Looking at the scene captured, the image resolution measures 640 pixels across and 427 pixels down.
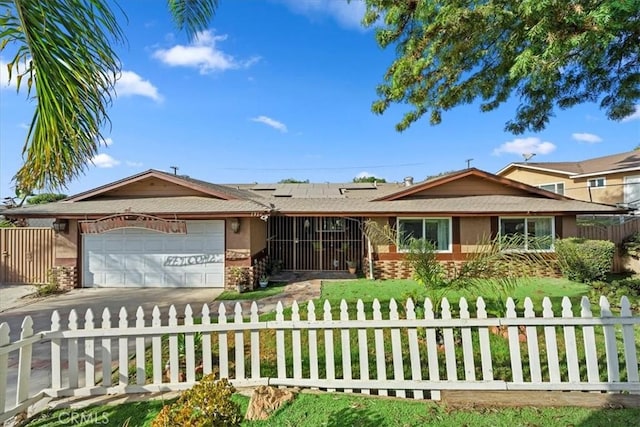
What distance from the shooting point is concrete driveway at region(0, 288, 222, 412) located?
654cm

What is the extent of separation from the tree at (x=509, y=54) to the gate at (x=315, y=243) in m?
6.35

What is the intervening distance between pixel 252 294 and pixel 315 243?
5094 mm

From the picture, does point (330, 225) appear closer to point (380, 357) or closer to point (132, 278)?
point (132, 278)

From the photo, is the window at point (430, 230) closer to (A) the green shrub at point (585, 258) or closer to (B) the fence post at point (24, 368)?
(A) the green shrub at point (585, 258)

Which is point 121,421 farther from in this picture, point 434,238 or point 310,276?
point 434,238

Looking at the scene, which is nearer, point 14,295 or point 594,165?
point 14,295

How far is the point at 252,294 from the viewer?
9.32 m

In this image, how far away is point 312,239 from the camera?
46.0 feet

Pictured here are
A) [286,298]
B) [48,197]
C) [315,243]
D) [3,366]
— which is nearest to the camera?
[3,366]

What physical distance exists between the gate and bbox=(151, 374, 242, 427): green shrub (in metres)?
11.3

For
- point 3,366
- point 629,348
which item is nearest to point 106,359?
point 3,366

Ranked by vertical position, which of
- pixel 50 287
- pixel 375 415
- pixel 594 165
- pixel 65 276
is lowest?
pixel 375 415

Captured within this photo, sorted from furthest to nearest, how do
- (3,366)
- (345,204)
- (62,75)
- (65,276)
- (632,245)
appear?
1. (345,204)
2. (632,245)
3. (65,276)
4. (3,366)
5. (62,75)

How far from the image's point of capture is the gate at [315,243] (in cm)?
1378
